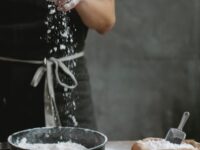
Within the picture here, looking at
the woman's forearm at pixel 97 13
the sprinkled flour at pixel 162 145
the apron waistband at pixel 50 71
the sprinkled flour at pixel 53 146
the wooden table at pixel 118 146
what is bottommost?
the wooden table at pixel 118 146

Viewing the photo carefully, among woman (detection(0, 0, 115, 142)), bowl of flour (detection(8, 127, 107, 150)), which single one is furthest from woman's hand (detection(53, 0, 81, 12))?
bowl of flour (detection(8, 127, 107, 150))

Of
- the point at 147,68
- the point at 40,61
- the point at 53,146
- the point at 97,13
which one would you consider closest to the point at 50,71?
the point at 40,61

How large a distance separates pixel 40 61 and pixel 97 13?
0.83ft

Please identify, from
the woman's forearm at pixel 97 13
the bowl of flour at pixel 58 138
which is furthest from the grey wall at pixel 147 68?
the bowl of flour at pixel 58 138

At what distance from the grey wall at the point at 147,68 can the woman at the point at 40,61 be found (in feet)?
4.04

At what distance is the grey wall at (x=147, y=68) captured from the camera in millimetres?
3021

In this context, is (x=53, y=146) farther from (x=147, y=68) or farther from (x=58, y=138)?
(x=147, y=68)

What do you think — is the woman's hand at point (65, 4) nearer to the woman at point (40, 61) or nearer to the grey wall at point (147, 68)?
the woman at point (40, 61)

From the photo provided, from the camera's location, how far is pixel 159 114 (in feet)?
10.3

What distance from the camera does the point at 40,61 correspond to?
68.8 inches

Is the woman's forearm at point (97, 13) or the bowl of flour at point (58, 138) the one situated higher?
the woman's forearm at point (97, 13)

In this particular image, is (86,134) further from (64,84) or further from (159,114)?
(159,114)

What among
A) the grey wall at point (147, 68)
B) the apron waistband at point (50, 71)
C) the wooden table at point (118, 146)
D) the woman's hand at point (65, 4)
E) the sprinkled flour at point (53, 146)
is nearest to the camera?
the sprinkled flour at point (53, 146)

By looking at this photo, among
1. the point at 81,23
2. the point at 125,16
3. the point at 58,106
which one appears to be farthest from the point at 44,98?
the point at 125,16
